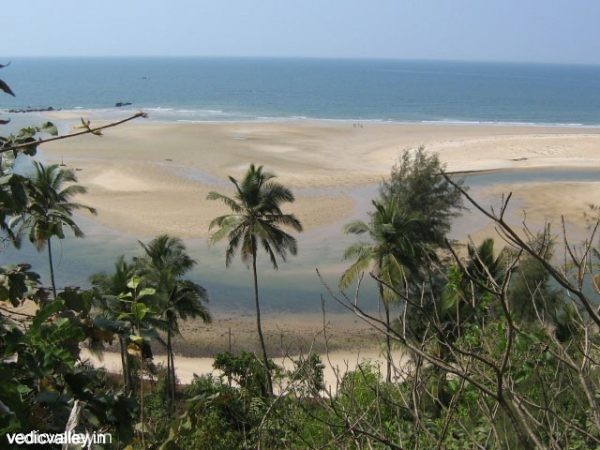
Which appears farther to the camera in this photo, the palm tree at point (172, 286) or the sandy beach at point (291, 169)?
the sandy beach at point (291, 169)

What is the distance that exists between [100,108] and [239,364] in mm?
87528

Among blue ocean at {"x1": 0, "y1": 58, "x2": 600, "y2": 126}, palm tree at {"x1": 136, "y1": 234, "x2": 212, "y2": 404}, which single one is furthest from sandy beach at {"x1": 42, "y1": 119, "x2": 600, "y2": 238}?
palm tree at {"x1": 136, "y1": 234, "x2": 212, "y2": 404}

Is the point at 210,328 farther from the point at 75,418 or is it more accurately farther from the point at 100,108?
the point at 100,108

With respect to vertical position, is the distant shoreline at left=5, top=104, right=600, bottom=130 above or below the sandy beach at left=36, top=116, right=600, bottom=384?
above

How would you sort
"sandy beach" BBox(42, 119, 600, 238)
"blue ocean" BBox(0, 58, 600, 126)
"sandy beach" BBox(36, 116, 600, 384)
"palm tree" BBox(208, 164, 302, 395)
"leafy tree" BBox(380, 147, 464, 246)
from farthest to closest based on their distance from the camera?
1. "blue ocean" BBox(0, 58, 600, 126)
2. "sandy beach" BBox(42, 119, 600, 238)
3. "leafy tree" BBox(380, 147, 464, 246)
4. "sandy beach" BBox(36, 116, 600, 384)
5. "palm tree" BBox(208, 164, 302, 395)

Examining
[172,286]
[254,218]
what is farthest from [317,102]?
[172,286]

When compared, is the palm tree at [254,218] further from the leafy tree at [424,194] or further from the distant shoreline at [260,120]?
the distant shoreline at [260,120]

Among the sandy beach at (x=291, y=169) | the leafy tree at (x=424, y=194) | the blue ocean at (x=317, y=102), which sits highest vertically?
the blue ocean at (x=317, y=102)

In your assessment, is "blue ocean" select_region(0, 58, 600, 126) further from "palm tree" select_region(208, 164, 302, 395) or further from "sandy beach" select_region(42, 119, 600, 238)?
"palm tree" select_region(208, 164, 302, 395)

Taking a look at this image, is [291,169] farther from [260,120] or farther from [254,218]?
[260,120]

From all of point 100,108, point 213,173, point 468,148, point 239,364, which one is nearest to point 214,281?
point 239,364

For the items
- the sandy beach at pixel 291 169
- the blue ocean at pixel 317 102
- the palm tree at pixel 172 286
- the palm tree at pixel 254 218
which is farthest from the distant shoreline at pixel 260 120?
the palm tree at pixel 172 286

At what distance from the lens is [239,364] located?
16.2 metres

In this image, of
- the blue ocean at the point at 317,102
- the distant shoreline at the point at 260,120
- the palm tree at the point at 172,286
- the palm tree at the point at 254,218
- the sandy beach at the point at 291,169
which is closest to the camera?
the palm tree at the point at 172,286
